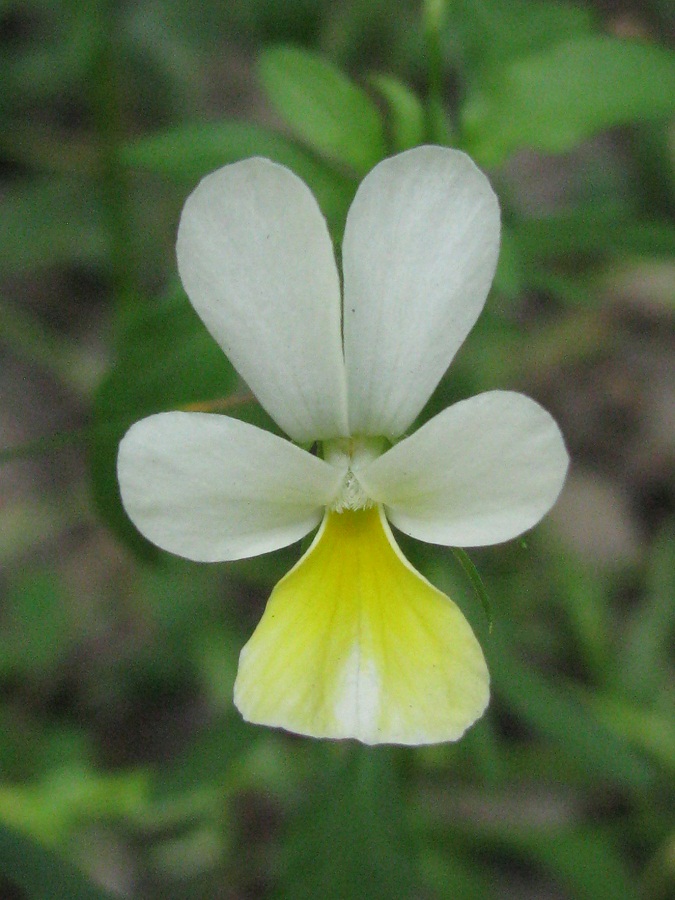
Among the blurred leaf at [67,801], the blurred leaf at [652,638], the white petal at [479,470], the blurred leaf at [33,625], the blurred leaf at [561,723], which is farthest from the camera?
the blurred leaf at [652,638]

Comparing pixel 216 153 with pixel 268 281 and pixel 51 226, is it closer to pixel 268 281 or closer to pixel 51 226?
pixel 268 281

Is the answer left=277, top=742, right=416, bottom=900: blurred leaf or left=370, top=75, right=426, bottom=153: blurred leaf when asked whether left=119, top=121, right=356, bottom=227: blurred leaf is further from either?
left=277, top=742, right=416, bottom=900: blurred leaf

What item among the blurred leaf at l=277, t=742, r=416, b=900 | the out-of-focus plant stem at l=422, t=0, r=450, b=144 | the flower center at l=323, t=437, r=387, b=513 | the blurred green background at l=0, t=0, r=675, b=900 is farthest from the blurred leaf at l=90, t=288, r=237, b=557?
the blurred leaf at l=277, t=742, r=416, b=900

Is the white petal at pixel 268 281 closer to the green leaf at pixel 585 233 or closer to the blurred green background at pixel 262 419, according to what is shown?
the blurred green background at pixel 262 419

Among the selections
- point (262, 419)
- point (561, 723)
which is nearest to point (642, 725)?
point (561, 723)

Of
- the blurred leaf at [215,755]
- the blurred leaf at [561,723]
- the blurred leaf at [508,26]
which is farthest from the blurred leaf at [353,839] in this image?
the blurred leaf at [508,26]

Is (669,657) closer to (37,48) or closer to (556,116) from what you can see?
(556,116)
